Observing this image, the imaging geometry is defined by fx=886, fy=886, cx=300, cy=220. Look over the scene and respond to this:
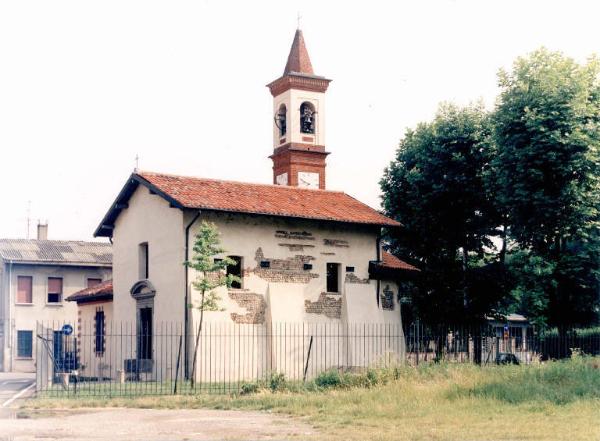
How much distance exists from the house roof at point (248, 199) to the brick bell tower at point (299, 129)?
11240mm

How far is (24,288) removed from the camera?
50.1m

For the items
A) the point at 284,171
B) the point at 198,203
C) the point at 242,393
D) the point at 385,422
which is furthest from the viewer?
the point at 284,171

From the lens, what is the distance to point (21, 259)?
49.3m

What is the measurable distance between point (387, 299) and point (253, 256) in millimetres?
5917

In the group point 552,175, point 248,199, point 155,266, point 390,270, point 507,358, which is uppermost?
point 552,175

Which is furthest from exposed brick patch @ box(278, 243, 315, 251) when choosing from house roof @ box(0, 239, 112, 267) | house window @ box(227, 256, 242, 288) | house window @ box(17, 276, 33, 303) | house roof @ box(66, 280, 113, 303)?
house window @ box(17, 276, 33, 303)

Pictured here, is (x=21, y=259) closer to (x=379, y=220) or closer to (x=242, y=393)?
(x=379, y=220)

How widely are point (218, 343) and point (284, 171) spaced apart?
1944 cm

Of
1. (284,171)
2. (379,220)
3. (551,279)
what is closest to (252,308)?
(379,220)

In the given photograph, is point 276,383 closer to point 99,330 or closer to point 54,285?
point 99,330

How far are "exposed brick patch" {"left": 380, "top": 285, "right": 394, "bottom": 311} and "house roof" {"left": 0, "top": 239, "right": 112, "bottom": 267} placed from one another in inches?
921

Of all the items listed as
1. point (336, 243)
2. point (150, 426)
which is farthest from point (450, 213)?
point (150, 426)

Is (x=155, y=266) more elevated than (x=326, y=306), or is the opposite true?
(x=155, y=266)

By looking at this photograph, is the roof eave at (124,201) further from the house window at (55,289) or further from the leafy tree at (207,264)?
the house window at (55,289)
